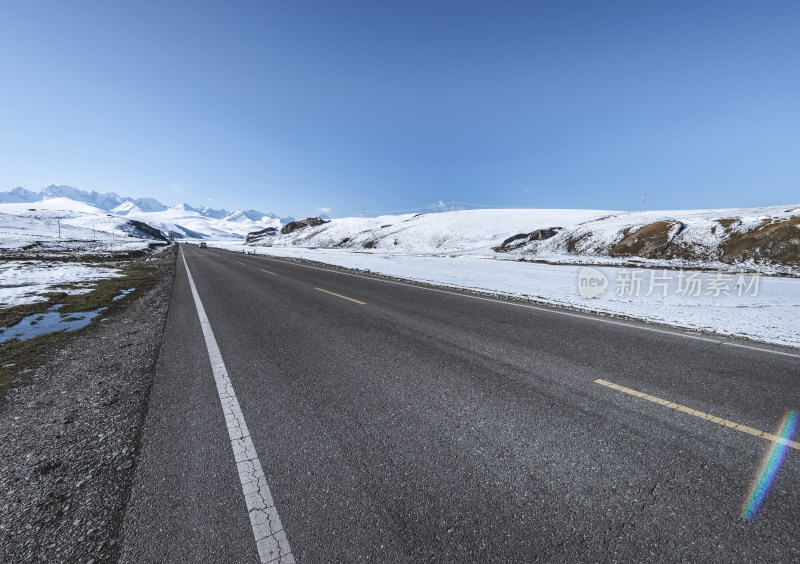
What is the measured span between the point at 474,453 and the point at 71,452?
3536 millimetres

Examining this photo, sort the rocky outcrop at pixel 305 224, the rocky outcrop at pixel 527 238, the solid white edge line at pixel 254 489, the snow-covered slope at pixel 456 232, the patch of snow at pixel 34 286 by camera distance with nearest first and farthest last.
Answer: the solid white edge line at pixel 254 489 → the patch of snow at pixel 34 286 → the rocky outcrop at pixel 527 238 → the snow-covered slope at pixel 456 232 → the rocky outcrop at pixel 305 224

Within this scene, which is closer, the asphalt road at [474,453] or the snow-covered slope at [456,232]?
the asphalt road at [474,453]

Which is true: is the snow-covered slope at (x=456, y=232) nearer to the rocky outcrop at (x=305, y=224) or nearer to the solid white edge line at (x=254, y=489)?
the rocky outcrop at (x=305, y=224)

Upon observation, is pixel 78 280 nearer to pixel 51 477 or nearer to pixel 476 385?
pixel 51 477

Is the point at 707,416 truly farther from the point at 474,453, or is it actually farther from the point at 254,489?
the point at 254,489

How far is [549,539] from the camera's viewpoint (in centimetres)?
211

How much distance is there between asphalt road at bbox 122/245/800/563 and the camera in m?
2.10

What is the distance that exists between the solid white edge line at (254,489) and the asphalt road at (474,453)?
0.05 m

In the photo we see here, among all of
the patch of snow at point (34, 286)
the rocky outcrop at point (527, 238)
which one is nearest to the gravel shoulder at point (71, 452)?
the patch of snow at point (34, 286)

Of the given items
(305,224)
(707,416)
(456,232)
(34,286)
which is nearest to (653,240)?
(456,232)

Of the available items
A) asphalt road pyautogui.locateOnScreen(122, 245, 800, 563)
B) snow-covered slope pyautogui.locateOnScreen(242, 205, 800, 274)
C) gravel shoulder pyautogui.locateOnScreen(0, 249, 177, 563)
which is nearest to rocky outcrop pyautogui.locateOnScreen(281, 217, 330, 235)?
snow-covered slope pyautogui.locateOnScreen(242, 205, 800, 274)

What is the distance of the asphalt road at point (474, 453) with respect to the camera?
6.88 ft

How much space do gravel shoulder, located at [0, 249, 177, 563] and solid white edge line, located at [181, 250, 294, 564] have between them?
751 mm

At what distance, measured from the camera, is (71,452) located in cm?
300
